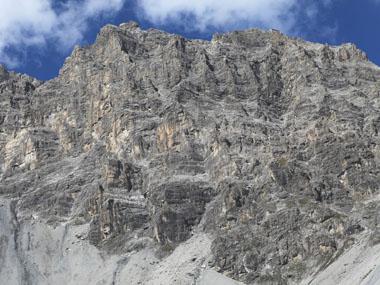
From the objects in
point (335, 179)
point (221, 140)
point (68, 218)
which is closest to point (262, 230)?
point (335, 179)

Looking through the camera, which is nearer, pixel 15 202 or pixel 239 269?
pixel 239 269

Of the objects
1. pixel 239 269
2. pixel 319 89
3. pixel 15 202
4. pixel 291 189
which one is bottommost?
pixel 239 269

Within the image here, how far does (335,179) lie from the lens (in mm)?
162375

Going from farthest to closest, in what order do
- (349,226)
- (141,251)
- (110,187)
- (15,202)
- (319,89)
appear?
1. (319,89)
2. (15,202)
3. (110,187)
4. (141,251)
5. (349,226)

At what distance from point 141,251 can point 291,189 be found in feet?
91.8

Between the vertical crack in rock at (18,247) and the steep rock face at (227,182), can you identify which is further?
the vertical crack in rock at (18,247)

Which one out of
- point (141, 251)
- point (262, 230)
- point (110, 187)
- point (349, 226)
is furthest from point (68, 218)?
point (349, 226)

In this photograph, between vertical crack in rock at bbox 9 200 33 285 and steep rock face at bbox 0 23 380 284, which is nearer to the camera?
steep rock face at bbox 0 23 380 284

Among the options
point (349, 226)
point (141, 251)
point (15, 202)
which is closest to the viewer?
point (349, 226)

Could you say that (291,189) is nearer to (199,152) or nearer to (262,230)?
(262,230)

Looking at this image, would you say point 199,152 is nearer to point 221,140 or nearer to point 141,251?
point 221,140

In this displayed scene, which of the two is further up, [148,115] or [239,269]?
[148,115]

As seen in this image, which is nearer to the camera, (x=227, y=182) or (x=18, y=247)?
(x=227, y=182)

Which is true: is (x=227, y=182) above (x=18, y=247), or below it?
above
